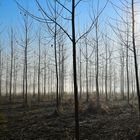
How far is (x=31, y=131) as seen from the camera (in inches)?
365

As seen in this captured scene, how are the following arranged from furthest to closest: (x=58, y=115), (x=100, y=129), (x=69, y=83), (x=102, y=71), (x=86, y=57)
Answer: (x=69, y=83)
(x=102, y=71)
(x=86, y=57)
(x=58, y=115)
(x=100, y=129)

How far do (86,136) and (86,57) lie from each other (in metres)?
12.3

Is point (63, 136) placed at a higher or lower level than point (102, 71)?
lower

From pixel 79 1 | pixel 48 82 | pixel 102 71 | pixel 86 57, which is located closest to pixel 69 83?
pixel 48 82

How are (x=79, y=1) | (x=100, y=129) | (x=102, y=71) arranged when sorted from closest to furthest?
(x=79, y=1), (x=100, y=129), (x=102, y=71)

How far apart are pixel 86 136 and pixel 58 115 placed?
5.14 metres

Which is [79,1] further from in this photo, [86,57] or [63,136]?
[86,57]

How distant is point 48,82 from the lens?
3769cm

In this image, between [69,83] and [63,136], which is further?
[69,83]

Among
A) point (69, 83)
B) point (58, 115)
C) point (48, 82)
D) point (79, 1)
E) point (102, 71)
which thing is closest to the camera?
point (79, 1)

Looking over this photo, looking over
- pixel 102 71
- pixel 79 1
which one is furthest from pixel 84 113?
pixel 102 71

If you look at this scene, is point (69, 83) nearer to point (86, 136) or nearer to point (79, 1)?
point (86, 136)

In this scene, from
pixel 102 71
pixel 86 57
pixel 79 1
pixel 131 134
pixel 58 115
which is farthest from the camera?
pixel 102 71

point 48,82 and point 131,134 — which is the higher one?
point 48,82
